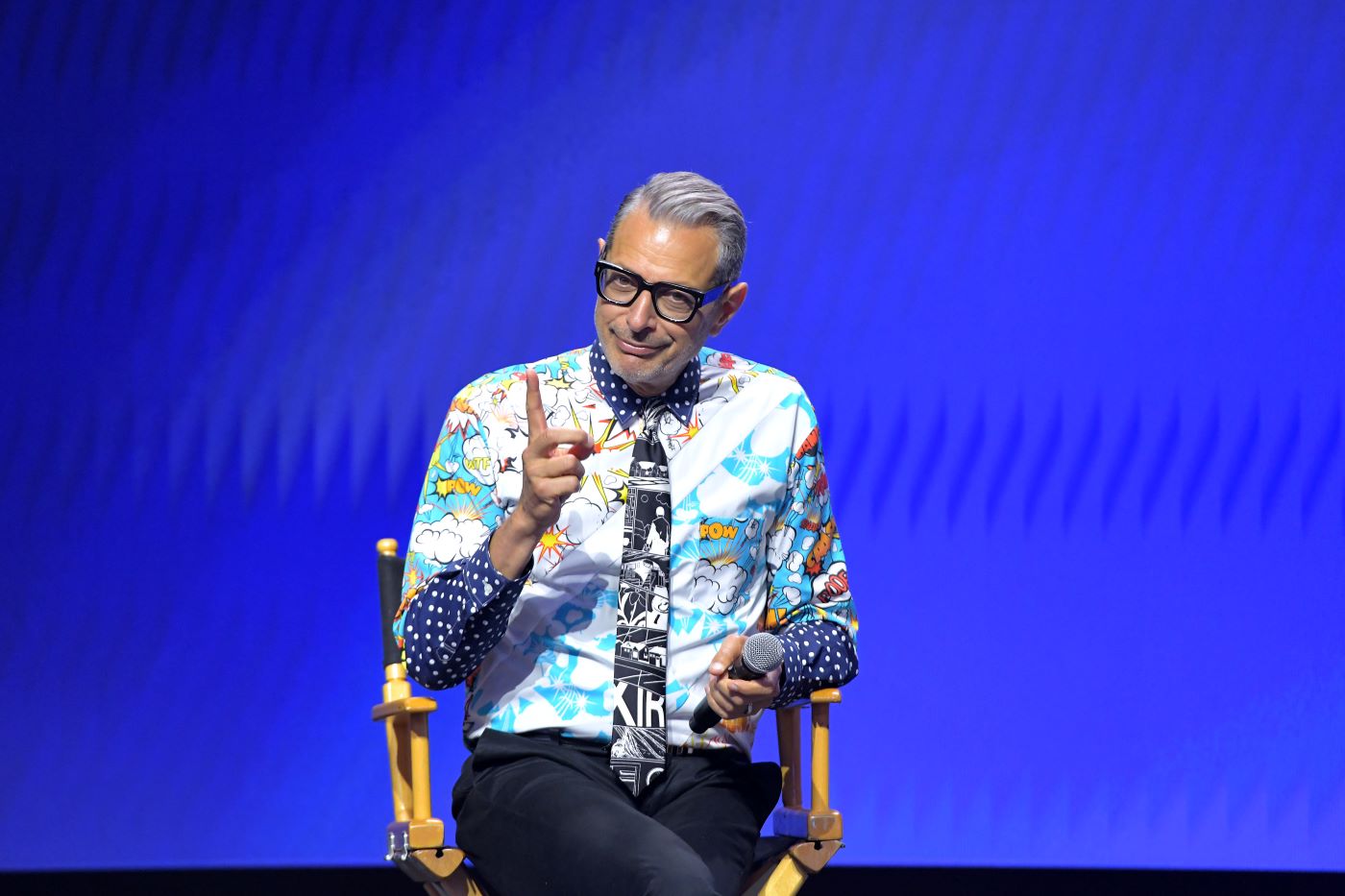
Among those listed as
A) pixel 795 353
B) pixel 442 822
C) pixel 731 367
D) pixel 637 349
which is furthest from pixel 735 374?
pixel 795 353

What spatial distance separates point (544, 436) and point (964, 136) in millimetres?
2267

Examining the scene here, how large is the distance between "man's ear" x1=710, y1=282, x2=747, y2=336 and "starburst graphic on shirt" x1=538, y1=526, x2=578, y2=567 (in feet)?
1.24

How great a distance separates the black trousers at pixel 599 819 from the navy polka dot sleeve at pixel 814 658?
149 millimetres

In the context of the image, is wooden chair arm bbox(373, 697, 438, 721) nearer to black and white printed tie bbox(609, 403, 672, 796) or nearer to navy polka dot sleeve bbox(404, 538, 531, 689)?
navy polka dot sleeve bbox(404, 538, 531, 689)

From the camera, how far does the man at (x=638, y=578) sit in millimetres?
2166

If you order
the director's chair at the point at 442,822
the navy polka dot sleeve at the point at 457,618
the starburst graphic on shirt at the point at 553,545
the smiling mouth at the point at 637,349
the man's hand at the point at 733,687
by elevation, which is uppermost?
the smiling mouth at the point at 637,349

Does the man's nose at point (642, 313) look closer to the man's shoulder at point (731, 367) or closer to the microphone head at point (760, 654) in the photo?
the man's shoulder at point (731, 367)

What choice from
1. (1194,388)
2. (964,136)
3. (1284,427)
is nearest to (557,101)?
(964,136)

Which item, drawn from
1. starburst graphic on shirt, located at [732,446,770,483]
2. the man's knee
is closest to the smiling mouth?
starburst graphic on shirt, located at [732,446,770,483]

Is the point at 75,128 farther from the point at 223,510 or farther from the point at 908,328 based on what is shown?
the point at 908,328

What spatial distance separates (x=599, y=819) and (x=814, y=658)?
18.1 inches

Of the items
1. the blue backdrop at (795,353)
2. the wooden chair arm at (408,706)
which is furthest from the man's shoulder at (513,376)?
the blue backdrop at (795,353)

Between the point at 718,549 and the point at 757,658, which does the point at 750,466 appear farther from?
the point at 757,658

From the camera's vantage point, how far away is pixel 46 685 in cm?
378
